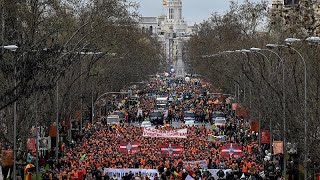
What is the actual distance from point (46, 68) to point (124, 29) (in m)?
51.3

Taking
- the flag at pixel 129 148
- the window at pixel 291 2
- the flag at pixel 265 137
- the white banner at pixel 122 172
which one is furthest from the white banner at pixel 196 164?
the window at pixel 291 2

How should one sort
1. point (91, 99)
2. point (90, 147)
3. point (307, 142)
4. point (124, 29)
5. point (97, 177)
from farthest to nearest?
point (124, 29) → point (91, 99) → point (90, 147) → point (97, 177) → point (307, 142)

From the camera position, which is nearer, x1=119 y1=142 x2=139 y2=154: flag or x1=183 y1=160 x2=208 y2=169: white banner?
x1=183 y1=160 x2=208 y2=169: white banner

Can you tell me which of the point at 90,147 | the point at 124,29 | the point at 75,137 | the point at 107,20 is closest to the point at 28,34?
the point at 90,147

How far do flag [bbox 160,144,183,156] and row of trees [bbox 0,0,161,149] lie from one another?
5.44m

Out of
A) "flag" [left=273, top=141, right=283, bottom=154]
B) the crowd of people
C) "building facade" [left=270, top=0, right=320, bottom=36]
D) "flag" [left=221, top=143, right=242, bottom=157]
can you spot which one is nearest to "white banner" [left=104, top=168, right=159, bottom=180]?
the crowd of people

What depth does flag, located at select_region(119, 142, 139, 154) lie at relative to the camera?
5119 cm

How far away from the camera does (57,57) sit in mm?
41031

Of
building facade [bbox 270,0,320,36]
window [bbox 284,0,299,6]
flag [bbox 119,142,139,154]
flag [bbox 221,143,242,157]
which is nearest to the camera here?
flag [bbox 221,143,242,157]

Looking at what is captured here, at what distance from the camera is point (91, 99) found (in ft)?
257

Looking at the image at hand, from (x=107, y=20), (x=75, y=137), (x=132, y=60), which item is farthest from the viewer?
(x=132, y=60)

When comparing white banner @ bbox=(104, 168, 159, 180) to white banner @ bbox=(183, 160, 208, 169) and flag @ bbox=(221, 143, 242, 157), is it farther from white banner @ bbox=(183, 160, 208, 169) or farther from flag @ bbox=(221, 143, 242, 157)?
flag @ bbox=(221, 143, 242, 157)

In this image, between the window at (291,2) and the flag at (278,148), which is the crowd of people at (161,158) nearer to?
the flag at (278,148)

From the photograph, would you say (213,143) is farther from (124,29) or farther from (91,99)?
(124,29)
